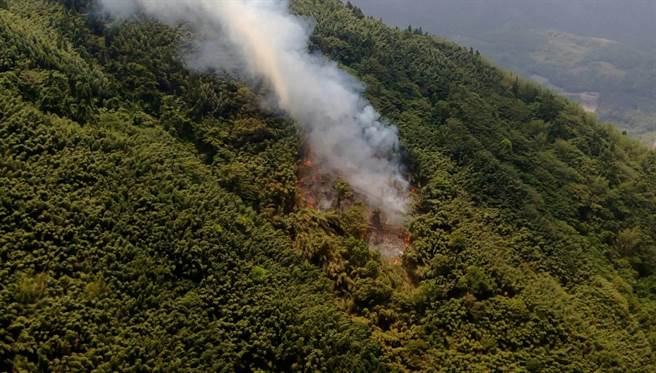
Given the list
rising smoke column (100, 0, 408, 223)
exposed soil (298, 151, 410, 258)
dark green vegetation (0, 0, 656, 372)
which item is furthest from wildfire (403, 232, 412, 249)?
rising smoke column (100, 0, 408, 223)

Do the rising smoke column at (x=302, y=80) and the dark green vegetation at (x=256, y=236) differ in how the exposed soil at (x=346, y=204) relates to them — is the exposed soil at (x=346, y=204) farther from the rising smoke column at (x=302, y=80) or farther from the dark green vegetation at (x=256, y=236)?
the dark green vegetation at (x=256, y=236)

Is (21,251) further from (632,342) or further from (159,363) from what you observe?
(632,342)

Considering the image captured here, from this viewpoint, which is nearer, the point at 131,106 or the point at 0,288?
the point at 0,288

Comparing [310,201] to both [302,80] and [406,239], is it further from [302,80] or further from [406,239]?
[302,80]

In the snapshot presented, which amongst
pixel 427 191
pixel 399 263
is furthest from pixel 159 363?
pixel 427 191

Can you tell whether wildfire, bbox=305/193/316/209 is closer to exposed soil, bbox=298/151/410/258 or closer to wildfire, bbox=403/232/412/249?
exposed soil, bbox=298/151/410/258

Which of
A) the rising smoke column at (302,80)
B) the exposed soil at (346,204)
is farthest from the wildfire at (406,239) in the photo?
the rising smoke column at (302,80)
